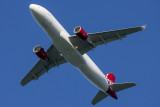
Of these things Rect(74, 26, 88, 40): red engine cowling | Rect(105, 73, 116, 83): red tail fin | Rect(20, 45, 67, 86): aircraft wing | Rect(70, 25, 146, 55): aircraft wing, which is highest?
Rect(20, 45, 67, 86): aircraft wing

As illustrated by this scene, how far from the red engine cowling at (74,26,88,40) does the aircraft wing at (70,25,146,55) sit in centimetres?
125

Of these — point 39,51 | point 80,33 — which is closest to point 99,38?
point 80,33

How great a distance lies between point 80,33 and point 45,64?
35.0 feet

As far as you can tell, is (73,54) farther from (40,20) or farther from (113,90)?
(113,90)

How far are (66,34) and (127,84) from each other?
13.0 m

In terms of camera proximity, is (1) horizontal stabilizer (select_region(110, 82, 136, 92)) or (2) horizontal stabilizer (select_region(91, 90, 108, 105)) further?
(2) horizontal stabilizer (select_region(91, 90, 108, 105))

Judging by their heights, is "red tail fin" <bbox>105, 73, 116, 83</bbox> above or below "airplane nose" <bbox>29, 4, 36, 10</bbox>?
below

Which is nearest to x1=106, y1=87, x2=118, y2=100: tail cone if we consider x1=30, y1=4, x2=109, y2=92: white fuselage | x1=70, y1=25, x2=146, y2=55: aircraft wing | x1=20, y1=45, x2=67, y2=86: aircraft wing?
x1=30, y1=4, x2=109, y2=92: white fuselage

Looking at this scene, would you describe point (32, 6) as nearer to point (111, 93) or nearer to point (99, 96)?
point (111, 93)

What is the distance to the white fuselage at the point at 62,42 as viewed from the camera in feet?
130

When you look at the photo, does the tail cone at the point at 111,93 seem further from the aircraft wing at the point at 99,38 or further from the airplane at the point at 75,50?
the aircraft wing at the point at 99,38

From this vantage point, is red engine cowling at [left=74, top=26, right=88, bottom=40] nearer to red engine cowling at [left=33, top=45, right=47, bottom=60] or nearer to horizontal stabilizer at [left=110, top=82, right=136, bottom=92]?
red engine cowling at [left=33, top=45, right=47, bottom=60]

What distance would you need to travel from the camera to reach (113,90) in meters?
48.3

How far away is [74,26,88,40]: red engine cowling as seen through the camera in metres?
40.3
